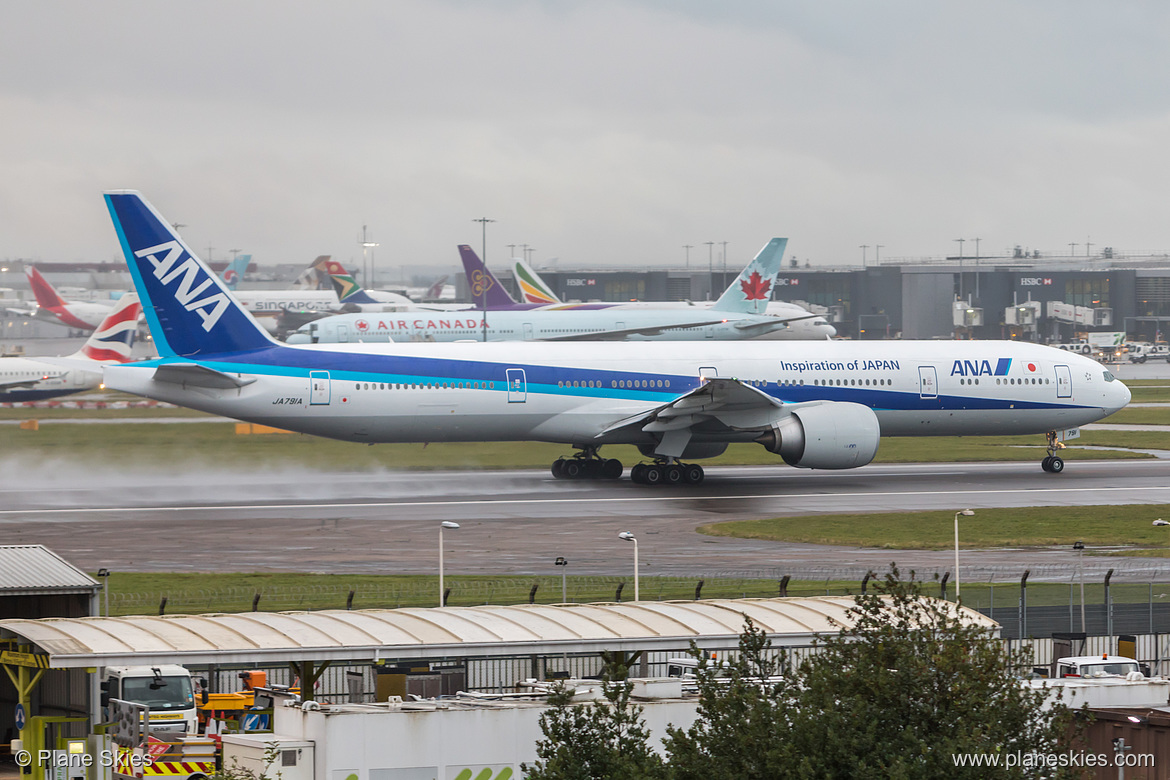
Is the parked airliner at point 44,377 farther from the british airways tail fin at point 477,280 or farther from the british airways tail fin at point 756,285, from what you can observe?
the british airways tail fin at point 477,280

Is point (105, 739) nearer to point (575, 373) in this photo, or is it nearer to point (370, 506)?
point (370, 506)

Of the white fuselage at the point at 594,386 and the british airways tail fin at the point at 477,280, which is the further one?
the british airways tail fin at the point at 477,280

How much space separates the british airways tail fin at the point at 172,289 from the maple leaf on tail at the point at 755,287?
5599 centimetres

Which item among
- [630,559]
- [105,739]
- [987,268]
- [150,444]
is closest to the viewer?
[105,739]

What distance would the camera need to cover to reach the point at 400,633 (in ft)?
55.4

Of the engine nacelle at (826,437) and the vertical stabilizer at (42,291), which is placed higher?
the vertical stabilizer at (42,291)

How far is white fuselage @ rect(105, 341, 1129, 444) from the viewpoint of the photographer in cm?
4312

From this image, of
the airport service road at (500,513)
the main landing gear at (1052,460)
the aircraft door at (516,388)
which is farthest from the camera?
the main landing gear at (1052,460)

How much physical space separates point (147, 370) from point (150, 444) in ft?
45.9

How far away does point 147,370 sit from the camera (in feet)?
137

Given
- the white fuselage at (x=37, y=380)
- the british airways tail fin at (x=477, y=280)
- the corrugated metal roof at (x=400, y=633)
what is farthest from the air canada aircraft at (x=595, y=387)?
the british airways tail fin at (x=477, y=280)

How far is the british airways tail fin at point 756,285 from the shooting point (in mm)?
94750

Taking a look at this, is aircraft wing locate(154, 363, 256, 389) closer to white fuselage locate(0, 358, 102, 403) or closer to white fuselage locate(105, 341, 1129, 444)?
white fuselage locate(105, 341, 1129, 444)

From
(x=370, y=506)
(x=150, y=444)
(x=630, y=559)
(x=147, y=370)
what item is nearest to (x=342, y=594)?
(x=630, y=559)
